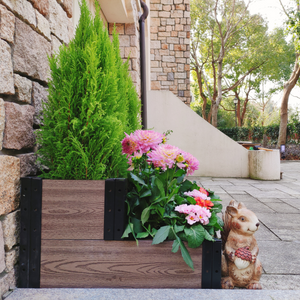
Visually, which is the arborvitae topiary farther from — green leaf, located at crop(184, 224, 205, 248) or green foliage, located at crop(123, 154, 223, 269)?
green leaf, located at crop(184, 224, 205, 248)

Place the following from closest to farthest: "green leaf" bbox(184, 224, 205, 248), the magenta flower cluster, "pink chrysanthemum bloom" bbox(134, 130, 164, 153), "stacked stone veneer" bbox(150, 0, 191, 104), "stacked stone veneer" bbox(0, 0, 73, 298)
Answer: "stacked stone veneer" bbox(0, 0, 73, 298), "green leaf" bbox(184, 224, 205, 248), the magenta flower cluster, "pink chrysanthemum bloom" bbox(134, 130, 164, 153), "stacked stone veneer" bbox(150, 0, 191, 104)

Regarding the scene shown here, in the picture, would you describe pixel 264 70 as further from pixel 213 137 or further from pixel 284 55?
pixel 213 137

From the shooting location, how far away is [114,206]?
1572 mm

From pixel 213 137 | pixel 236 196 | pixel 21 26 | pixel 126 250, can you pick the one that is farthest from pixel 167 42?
pixel 126 250

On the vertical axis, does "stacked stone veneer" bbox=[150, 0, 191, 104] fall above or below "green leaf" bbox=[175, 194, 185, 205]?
above

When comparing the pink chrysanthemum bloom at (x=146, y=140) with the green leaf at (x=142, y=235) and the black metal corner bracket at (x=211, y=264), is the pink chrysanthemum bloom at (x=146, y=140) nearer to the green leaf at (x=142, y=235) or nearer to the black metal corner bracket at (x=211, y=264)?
the green leaf at (x=142, y=235)

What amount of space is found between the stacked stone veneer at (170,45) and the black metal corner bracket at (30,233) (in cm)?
695

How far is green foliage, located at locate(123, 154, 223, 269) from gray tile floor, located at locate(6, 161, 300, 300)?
30cm

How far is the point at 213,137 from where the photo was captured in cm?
656

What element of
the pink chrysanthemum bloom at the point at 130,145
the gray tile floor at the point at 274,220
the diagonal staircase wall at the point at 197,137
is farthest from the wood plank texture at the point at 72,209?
the diagonal staircase wall at the point at 197,137

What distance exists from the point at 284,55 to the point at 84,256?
764 inches

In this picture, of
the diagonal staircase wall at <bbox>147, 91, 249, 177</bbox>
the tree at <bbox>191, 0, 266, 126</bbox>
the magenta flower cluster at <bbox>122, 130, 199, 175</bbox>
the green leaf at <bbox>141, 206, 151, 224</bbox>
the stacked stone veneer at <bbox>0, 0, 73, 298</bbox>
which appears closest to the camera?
the stacked stone veneer at <bbox>0, 0, 73, 298</bbox>

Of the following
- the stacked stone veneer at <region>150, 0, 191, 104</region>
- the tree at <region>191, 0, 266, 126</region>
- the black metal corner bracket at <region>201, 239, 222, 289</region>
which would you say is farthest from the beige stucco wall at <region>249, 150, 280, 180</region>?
the tree at <region>191, 0, 266, 126</region>

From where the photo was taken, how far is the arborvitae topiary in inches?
60.7
